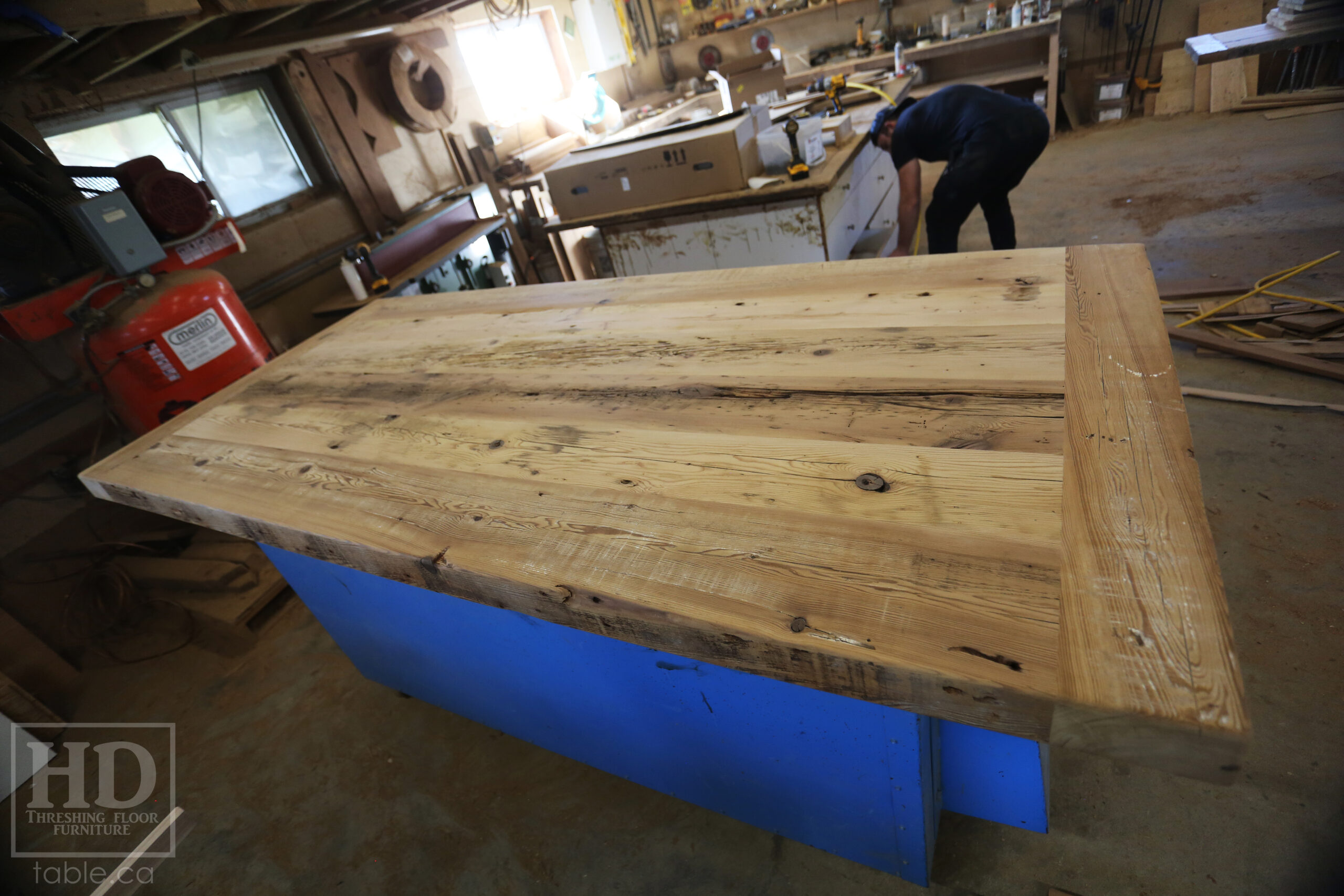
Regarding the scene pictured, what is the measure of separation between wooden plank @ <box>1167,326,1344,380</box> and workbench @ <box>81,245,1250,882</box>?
5.76 feet

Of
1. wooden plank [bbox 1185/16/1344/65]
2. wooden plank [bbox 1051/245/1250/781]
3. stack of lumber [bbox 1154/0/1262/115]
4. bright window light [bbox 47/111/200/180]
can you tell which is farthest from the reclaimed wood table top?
stack of lumber [bbox 1154/0/1262/115]

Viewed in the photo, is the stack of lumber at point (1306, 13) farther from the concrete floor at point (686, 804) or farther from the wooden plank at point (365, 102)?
the wooden plank at point (365, 102)

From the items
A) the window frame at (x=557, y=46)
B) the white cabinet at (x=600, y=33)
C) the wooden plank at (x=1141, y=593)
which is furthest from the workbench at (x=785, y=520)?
the white cabinet at (x=600, y=33)

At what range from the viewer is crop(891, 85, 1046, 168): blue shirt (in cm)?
264

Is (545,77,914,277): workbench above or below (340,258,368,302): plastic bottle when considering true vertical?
below

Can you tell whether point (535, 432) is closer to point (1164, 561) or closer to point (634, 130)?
point (1164, 561)

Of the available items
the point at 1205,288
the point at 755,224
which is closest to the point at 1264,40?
the point at 1205,288

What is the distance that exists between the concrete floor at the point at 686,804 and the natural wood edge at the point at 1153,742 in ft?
3.09

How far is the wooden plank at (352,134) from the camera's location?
319 centimetres

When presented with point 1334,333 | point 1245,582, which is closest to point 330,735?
point 1245,582

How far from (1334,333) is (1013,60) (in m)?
4.80

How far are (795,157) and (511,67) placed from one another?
141 inches

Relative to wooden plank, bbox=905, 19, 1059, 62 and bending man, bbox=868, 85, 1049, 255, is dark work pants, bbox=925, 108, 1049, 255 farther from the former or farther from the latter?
wooden plank, bbox=905, 19, 1059, 62

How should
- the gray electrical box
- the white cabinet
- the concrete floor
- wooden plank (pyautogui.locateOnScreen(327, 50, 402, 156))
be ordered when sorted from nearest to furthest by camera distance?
1. the concrete floor
2. the gray electrical box
3. wooden plank (pyautogui.locateOnScreen(327, 50, 402, 156))
4. the white cabinet
